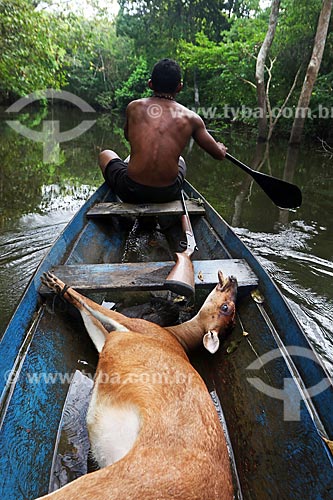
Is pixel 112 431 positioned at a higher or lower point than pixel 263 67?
lower

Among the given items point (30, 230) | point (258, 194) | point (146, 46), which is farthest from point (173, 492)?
point (146, 46)

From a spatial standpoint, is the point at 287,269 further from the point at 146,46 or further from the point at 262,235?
the point at 146,46

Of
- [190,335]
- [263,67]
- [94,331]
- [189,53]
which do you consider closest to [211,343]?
[190,335]

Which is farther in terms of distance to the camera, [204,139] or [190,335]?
[204,139]

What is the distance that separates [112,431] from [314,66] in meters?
12.7

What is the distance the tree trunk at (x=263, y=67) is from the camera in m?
11.9

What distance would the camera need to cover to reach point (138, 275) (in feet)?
8.16

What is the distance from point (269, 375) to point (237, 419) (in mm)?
304

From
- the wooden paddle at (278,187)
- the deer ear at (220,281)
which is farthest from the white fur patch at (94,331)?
the wooden paddle at (278,187)

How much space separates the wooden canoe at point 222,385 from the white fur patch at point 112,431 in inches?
13.0

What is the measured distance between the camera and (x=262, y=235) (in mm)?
5168

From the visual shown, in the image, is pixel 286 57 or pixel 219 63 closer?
pixel 286 57

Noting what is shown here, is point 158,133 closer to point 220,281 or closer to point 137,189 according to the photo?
point 137,189

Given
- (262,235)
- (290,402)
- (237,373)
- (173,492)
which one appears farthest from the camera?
(262,235)
